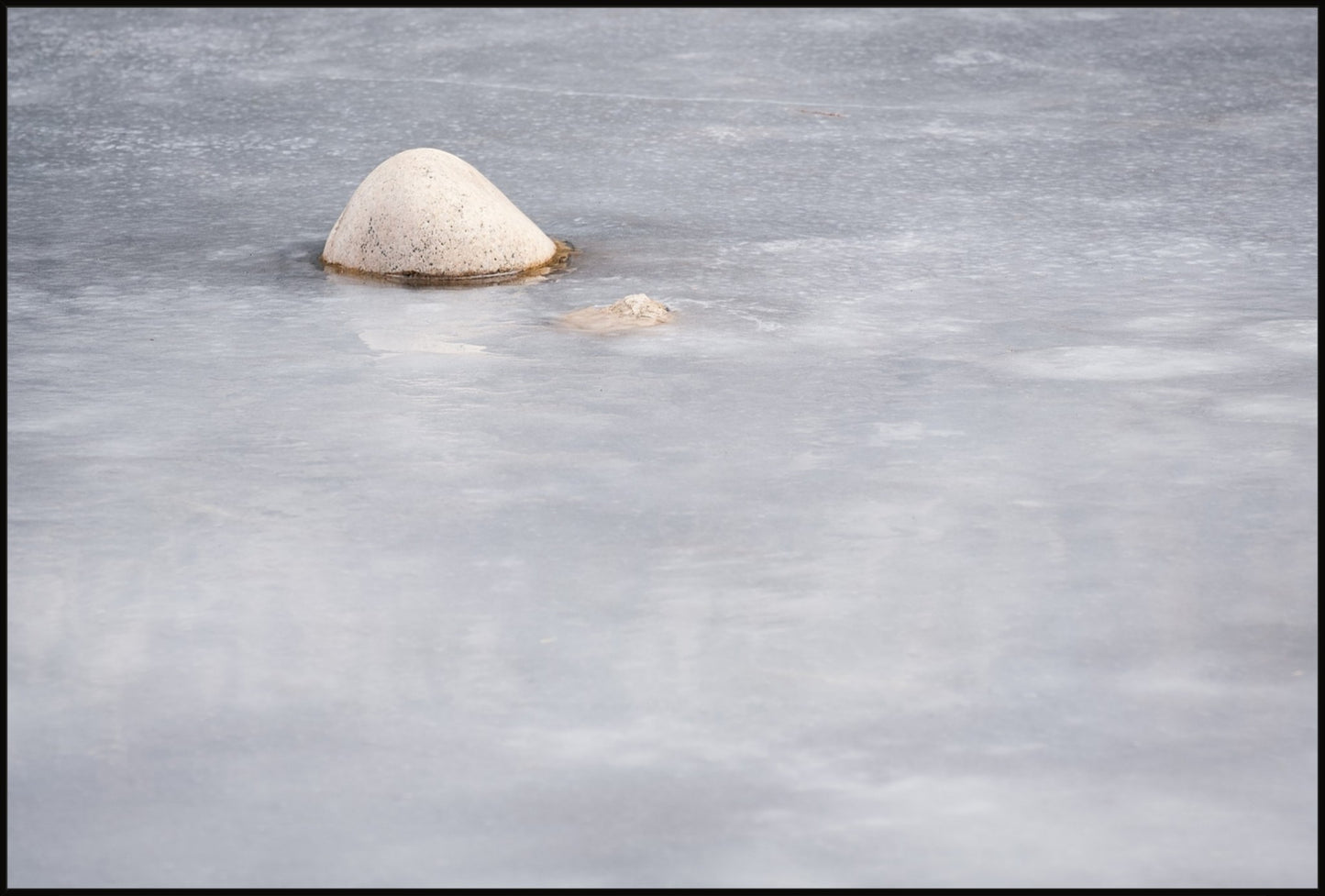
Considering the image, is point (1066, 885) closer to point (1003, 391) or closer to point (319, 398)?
point (1003, 391)

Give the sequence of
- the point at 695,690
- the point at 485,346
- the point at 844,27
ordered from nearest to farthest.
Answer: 1. the point at 695,690
2. the point at 485,346
3. the point at 844,27

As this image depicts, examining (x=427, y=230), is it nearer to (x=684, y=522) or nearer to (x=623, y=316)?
(x=623, y=316)

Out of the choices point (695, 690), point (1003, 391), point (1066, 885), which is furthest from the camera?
point (1003, 391)

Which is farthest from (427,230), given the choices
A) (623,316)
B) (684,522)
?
(684,522)

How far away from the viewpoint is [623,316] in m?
6.14

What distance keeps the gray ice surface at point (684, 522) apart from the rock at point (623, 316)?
147 mm

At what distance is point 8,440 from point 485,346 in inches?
62.2

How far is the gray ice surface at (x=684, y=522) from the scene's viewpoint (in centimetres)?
322

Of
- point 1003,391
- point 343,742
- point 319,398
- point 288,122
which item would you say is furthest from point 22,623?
point 288,122

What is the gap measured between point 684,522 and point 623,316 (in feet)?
6.08

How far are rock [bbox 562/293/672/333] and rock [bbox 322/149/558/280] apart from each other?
71 centimetres

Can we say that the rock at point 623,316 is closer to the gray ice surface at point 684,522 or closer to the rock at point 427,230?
the gray ice surface at point 684,522

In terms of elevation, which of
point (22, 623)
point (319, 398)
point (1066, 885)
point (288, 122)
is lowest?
point (1066, 885)

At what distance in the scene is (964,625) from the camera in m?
3.87
